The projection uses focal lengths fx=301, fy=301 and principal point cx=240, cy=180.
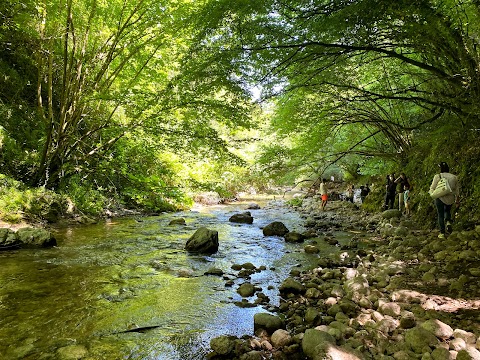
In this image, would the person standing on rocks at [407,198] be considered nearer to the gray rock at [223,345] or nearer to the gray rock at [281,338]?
the gray rock at [281,338]

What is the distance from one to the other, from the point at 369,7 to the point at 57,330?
5671 millimetres

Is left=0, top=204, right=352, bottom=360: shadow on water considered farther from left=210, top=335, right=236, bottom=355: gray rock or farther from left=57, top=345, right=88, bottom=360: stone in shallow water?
left=210, top=335, right=236, bottom=355: gray rock

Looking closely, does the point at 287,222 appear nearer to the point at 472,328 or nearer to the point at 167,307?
the point at 167,307

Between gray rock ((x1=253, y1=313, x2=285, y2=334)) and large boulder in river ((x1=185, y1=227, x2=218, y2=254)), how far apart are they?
394 cm

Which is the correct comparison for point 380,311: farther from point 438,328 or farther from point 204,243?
point 204,243

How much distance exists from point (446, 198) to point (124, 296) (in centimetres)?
659

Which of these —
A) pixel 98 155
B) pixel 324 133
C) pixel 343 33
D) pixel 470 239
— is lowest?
pixel 470 239

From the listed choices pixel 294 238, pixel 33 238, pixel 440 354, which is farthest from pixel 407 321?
pixel 33 238

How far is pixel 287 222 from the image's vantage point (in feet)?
42.7

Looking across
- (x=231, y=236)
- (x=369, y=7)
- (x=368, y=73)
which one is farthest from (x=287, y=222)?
(x=369, y=7)

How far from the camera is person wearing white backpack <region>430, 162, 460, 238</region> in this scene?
6.32 metres

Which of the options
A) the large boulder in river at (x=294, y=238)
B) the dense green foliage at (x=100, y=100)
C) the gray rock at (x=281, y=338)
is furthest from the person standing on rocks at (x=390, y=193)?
the gray rock at (x=281, y=338)

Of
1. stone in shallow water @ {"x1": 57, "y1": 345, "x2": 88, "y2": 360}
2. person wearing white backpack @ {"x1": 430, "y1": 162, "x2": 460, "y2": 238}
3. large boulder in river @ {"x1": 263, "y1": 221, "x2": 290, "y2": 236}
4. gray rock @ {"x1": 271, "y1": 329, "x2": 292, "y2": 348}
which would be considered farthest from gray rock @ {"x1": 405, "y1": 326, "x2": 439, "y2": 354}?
large boulder in river @ {"x1": 263, "y1": 221, "x2": 290, "y2": 236}

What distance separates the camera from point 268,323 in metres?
3.66
